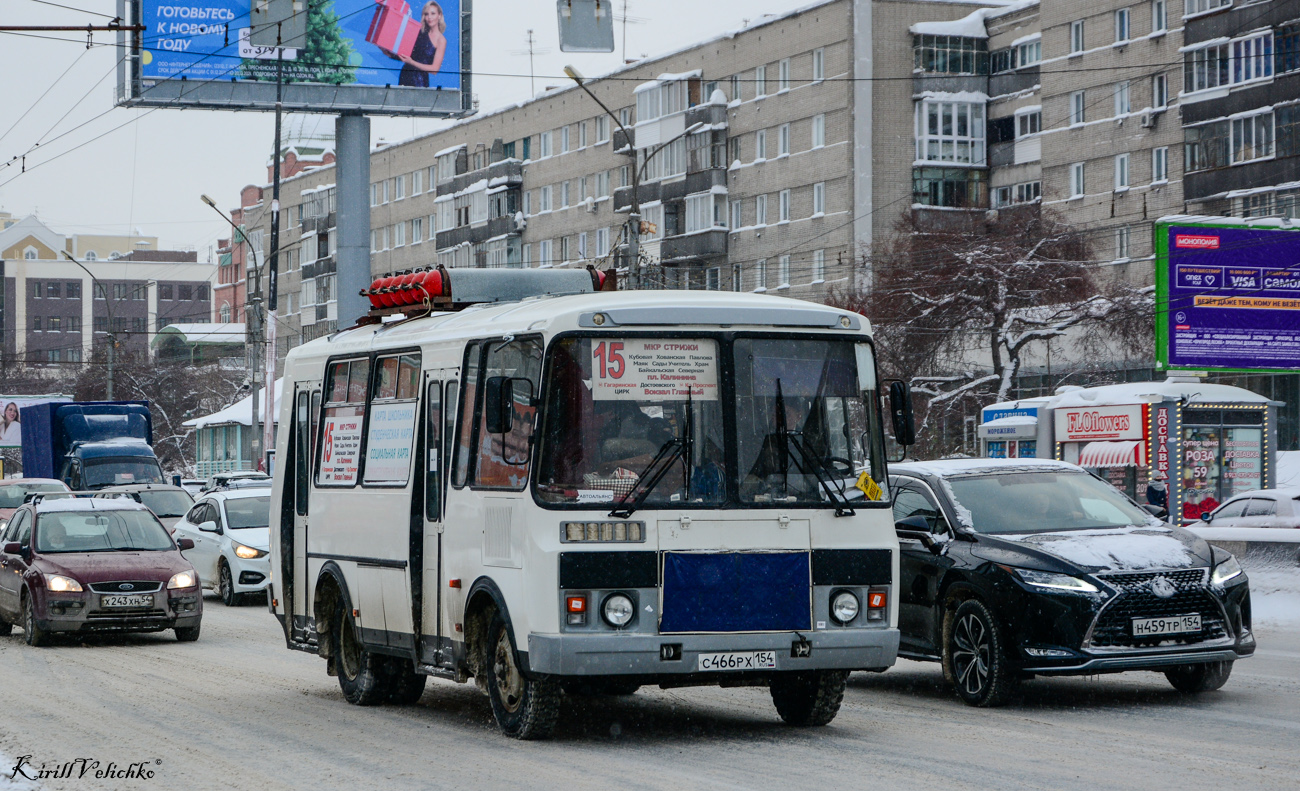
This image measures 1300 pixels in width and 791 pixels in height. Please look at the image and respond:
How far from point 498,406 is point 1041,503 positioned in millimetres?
4606

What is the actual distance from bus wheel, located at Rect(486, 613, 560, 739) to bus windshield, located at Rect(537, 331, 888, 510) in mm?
1092

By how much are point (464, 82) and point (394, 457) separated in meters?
49.5

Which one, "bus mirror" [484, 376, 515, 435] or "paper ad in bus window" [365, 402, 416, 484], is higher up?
"bus mirror" [484, 376, 515, 435]

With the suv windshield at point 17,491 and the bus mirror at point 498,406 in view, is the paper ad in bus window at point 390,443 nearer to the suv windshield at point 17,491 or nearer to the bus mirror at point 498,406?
the bus mirror at point 498,406

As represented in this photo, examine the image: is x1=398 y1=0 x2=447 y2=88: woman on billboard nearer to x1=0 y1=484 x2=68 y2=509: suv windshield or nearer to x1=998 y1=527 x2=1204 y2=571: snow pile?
x1=0 y1=484 x2=68 y2=509: suv windshield

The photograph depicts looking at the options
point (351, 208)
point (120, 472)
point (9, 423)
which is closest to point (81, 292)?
point (9, 423)

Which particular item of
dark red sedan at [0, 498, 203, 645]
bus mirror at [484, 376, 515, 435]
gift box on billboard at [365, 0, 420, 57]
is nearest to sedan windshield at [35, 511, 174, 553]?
dark red sedan at [0, 498, 203, 645]

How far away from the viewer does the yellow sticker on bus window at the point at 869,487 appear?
417 inches

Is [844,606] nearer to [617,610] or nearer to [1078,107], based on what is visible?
[617,610]

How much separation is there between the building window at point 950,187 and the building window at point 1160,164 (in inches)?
330

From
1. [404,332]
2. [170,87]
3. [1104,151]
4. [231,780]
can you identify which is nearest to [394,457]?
[404,332]

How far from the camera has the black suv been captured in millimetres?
11570

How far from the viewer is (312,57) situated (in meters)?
58.5

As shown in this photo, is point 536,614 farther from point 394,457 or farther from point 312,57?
point 312,57
